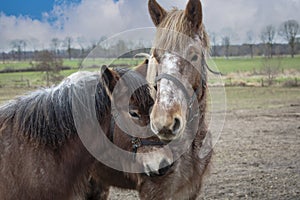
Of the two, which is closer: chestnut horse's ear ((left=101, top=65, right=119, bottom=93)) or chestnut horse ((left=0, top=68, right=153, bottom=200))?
chestnut horse ((left=0, top=68, right=153, bottom=200))

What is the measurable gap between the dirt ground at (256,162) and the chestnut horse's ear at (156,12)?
204 centimetres

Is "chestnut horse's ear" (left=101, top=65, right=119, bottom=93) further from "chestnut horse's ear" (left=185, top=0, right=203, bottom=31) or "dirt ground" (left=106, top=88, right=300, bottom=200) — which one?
"dirt ground" (left=106, top=88, right=300, bottom=200)

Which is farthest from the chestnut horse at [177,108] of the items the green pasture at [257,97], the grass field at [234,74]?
the grass field at [234,74]

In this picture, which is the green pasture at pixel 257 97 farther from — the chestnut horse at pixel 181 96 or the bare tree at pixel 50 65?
the chestnut horse at pixel 181 96

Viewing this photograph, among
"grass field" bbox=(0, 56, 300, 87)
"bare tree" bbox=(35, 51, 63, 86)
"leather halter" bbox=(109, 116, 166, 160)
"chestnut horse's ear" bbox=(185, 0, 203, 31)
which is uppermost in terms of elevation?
"chestnut horse's ear" bbox=(185, 0, 203, 31)

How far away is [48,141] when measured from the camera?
3.22 m

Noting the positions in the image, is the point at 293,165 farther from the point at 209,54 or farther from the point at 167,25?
the point at 167,25

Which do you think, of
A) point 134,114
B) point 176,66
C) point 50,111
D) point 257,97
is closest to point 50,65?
point 257,97

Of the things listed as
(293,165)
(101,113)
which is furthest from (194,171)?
(293,165)

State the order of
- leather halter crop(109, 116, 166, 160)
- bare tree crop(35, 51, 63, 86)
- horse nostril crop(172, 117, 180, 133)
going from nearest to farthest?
horse nostril crop(172, 117, 180, 133)
leather halter crop(109, 116, 166, 160)
bare tree crop(35, 51, 63, 86)

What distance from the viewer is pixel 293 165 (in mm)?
7535

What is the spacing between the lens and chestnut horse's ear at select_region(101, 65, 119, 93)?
3264mm

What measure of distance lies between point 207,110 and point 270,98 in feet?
59.1

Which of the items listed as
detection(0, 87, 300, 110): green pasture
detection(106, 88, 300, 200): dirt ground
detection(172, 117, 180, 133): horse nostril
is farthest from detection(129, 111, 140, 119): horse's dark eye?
detection(0, 87, 300, 110): green pasture
